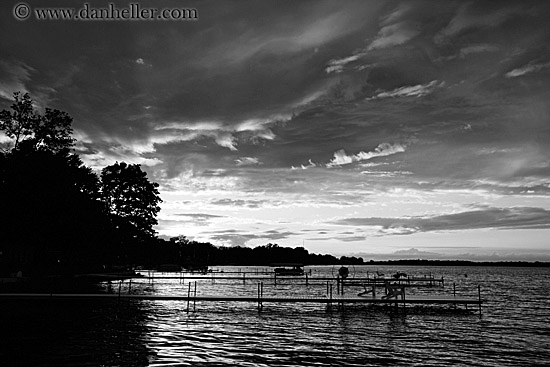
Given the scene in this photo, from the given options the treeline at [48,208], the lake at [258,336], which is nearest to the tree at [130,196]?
the treeline at [48,208]

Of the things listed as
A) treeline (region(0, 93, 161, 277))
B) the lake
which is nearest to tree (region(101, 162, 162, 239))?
treeline (region(0, 93, 161, 277))

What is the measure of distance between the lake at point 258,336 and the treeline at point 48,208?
2572cm

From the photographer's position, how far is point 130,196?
95.1 m

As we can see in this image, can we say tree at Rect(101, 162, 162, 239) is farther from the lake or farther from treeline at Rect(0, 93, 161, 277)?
the lake

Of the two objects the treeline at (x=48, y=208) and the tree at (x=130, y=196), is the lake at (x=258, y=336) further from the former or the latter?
the tree at (x=130, y=196)

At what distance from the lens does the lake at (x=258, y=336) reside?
1959 cm

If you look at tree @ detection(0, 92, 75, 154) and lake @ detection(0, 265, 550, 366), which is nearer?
lake @ detection(0, 265, 550, 366)

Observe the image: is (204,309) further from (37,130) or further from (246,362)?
(37,130)

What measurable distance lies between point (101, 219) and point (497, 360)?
70.6 m

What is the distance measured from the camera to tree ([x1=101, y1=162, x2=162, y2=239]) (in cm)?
9438

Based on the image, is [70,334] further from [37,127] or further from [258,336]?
[37,127]

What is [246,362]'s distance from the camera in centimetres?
1895

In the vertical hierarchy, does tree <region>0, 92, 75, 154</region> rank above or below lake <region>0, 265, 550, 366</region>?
above

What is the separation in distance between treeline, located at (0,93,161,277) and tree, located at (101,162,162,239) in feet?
9.35
